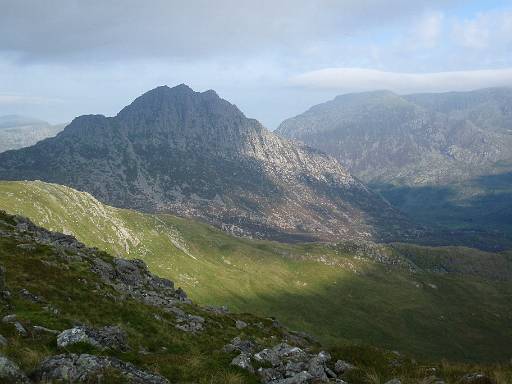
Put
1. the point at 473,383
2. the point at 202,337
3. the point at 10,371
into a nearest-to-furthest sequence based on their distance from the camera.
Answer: the point at 10,371
the point at 473,383
the point at 202,337

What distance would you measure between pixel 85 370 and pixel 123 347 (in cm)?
1032

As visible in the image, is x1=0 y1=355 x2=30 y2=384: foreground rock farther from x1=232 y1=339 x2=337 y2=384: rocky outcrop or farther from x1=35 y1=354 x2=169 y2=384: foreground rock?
x1=232 y1=339 x2=337 y2=384: rocky outcrop

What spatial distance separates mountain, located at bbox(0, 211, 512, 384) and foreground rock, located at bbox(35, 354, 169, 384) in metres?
0.04

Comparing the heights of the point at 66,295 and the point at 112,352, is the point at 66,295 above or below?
below

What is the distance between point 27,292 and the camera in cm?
A: 3478

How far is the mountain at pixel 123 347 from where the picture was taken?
16.9 metres

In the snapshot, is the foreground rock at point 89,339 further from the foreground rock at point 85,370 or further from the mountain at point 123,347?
the foreground rock at point 85,370

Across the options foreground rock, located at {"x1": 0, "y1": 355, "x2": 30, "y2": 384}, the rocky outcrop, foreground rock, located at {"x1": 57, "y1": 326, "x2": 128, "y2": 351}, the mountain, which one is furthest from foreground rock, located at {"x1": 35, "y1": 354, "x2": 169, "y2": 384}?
the rocky outcrop

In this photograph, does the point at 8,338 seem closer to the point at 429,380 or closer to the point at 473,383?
the point at 429,380

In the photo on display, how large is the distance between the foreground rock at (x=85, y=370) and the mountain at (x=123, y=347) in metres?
0.04

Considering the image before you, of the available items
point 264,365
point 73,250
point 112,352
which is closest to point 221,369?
point 264,365

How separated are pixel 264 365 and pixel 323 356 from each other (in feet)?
12.5

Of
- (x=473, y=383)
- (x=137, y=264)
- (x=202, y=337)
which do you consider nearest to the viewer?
(x=473, y=383)

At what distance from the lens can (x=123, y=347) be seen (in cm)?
2561
